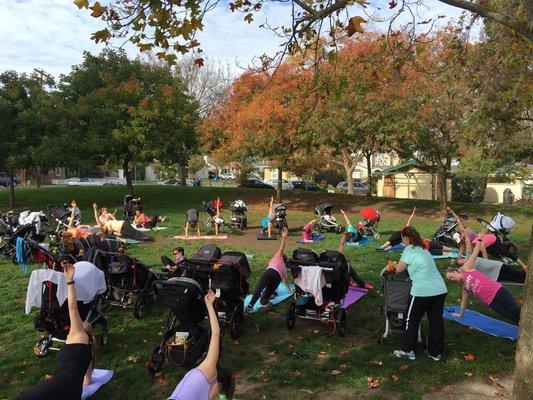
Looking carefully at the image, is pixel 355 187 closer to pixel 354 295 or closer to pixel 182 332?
pixel 354 295

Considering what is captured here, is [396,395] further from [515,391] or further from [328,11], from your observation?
[328,11]

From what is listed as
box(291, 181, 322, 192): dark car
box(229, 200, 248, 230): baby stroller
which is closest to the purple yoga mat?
box(229, 200, 248, 230): baby stroller

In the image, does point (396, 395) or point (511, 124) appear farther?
point (511, 124)

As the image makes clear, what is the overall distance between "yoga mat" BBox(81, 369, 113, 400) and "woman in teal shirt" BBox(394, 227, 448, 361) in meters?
3.46

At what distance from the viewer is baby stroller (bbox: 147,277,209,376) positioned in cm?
541

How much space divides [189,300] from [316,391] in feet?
5.63

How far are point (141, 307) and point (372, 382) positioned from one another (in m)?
3.94

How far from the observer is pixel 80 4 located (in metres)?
5.26

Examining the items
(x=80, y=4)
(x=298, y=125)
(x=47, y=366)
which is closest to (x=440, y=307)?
(x=47, y=366)

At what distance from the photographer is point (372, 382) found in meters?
5.28

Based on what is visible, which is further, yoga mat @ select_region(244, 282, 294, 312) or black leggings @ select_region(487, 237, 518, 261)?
black leggings @ select_region(487, 237, 518, 261)

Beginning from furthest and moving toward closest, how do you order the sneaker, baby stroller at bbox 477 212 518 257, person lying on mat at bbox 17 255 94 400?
baby stroller at bbox 477 212 518 257 < the sneaker < person lying on mat at bbox 17 255 94 400

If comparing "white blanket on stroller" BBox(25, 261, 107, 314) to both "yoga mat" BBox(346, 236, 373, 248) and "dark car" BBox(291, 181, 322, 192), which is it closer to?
"yoga mat" BBox(346, 236, 373, 248)

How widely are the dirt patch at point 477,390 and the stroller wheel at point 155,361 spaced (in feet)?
9.49
